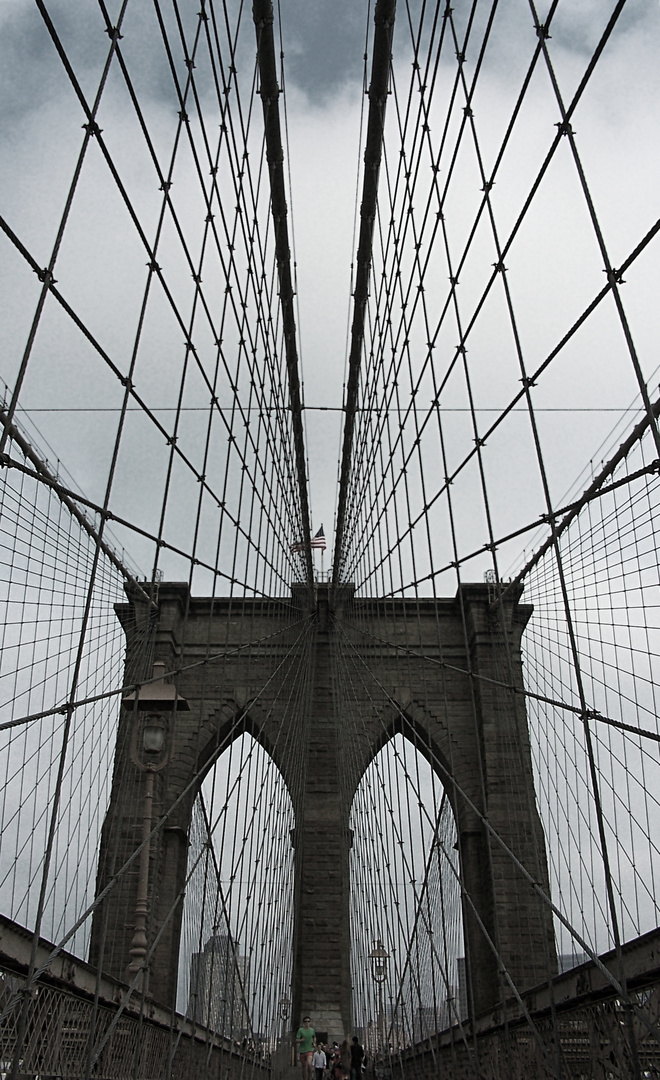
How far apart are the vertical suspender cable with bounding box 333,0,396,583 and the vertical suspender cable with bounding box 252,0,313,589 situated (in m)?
0.81

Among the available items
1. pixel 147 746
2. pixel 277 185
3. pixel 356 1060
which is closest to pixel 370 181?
pixel 277 185

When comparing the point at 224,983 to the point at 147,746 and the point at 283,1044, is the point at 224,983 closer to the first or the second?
the point at 147,746

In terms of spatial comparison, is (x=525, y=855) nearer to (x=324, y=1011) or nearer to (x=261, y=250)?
(x=324, y=1011)

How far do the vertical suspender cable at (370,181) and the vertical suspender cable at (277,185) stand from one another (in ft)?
2.66

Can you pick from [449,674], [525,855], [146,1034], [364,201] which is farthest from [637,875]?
[449,674]

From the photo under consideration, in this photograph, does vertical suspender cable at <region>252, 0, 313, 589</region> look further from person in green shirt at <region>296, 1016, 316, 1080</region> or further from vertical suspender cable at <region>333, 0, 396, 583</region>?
person in green shirt at <region>296, 1016, 316, 1080</region>

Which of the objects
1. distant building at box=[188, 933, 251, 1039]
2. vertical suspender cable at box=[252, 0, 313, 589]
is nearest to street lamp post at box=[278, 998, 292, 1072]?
distant building at box=[188, 933, 251, 1039]

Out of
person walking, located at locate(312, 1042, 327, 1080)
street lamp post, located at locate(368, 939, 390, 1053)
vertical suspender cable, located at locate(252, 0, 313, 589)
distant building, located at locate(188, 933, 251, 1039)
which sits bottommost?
person walking, located at locate(312, 1042, 327, 1080)

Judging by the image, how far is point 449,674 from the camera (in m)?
20.2

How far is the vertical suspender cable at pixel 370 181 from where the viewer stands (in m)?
7.39

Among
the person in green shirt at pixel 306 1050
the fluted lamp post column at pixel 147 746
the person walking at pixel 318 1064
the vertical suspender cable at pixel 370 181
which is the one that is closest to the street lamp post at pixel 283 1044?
the person in green shirt at pixel 306 1050

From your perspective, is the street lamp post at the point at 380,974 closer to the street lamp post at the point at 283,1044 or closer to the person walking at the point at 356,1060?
the person walking at the point at 356,1060

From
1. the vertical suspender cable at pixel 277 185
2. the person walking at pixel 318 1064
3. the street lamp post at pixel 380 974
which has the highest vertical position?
the vertical suspender cable at pixel 277 185

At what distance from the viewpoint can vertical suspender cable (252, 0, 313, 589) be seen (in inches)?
291
